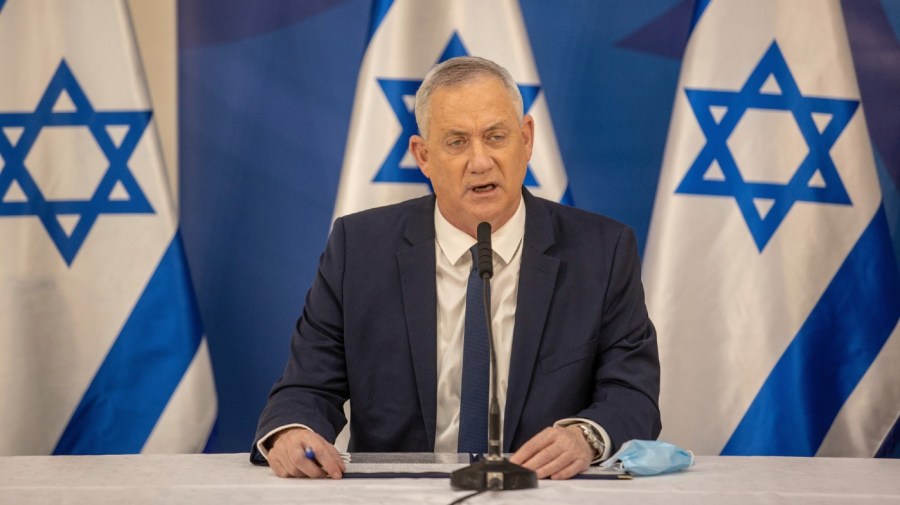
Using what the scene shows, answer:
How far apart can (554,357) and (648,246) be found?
0.96m

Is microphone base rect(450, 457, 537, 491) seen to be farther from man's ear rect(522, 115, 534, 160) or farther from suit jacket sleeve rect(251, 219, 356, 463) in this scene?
man's ear rect(522, 115, 534, 160)

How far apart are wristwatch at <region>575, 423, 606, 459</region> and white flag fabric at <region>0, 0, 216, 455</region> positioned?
1.62 m

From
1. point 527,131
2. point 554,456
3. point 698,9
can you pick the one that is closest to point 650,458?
point 554,456

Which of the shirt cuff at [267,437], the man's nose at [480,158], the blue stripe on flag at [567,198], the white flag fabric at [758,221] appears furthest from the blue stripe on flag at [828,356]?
the shirt cuff at [267,437]

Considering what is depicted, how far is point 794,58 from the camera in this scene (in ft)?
11.1

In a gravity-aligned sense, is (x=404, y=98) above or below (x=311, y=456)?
above

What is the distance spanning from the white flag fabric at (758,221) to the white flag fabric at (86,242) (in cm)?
162

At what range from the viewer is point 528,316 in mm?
2621

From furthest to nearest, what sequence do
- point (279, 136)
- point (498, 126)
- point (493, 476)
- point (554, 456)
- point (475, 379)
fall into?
1. point (279, 136)
2. point (498, 126)
3. point (475, 379)
4. point (554, 456)
5. point (493, 476)

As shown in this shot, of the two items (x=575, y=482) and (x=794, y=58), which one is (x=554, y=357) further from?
(x=794, y=58)

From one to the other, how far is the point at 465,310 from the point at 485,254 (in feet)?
2.27

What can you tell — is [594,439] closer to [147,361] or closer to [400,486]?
[400,486]

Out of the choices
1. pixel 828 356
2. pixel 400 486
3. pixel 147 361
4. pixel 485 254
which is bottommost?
pixel 147 361

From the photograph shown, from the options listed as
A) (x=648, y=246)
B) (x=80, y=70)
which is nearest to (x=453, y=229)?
(x=648, y=246)
